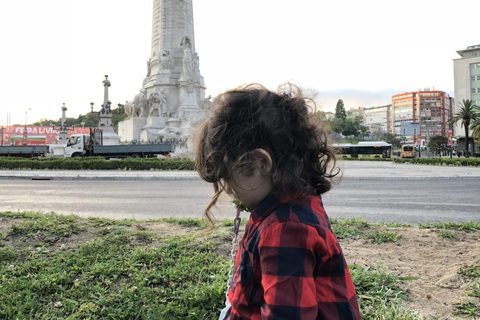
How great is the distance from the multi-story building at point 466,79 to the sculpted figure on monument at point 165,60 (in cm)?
4392

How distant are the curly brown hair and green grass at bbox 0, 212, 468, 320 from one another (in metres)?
0.67

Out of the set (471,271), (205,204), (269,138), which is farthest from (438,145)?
(269,138)

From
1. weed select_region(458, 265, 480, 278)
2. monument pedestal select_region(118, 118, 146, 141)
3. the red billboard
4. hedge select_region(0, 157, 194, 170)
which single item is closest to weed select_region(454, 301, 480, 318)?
weed select_region(458, 265, 480, 278)

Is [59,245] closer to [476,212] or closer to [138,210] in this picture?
[138,210]

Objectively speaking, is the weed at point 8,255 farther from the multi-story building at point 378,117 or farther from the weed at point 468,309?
the multi-story building at point 378,117

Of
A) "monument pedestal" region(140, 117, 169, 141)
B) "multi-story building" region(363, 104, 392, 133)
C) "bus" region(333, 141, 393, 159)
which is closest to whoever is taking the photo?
"monument pedestal" region(140, 117, 169, 141)

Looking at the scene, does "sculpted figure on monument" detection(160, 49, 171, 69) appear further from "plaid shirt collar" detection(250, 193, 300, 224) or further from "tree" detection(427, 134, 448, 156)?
"tree" detection(427, 134, 448, 156)

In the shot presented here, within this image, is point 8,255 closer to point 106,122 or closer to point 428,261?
point 428,261

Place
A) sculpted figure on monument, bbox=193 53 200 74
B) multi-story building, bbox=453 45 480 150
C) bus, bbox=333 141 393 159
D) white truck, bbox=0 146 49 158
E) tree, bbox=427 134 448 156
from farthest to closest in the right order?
multi-story building, bbox=453 45 480 150
tree, bbox=427 134 448 156
bus, bbox=333 141 393 159
sculpted figure on monument, bbox=193 53 200 74
white truck, bbox=0 146 49 158

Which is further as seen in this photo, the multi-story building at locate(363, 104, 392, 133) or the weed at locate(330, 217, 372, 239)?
the multi-story building at locate(363, 104, 392, 133)

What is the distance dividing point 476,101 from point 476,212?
57.7 meters

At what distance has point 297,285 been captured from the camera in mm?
1123

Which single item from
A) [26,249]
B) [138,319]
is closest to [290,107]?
[138,319]

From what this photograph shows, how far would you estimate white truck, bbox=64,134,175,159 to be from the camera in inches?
1043
